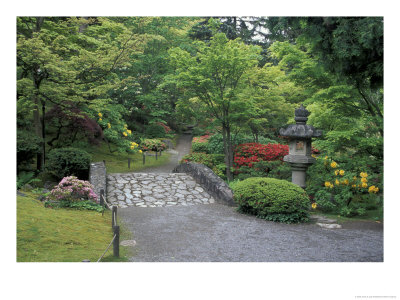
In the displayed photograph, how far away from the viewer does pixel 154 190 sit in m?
7.73

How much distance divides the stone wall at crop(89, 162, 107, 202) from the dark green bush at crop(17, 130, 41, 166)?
1.46 meters

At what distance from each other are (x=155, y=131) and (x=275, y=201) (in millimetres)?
12575

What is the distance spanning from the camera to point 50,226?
4137mm

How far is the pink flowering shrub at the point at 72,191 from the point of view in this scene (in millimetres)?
5691

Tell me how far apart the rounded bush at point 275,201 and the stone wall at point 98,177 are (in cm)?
339

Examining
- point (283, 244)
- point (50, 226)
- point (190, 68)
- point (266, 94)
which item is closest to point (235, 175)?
point (266, 94)

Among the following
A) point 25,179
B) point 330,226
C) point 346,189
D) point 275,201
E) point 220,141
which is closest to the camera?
point 330,226

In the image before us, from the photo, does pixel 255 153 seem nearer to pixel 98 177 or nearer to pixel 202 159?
pixel 202 159

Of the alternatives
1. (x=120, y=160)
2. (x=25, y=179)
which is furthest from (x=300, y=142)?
(x=120, y=160)

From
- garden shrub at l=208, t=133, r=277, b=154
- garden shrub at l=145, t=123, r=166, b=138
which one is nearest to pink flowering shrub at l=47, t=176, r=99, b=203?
garden shrub at l=208, t=133, r=277, b=154

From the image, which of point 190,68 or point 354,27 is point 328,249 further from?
point 190,68

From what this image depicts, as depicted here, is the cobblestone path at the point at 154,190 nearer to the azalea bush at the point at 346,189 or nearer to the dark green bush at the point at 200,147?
the azalea bush at the point at 346,189

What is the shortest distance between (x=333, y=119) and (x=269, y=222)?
9.57ft

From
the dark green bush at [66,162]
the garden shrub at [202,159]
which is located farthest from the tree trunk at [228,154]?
the dark green bush at [66,162]
